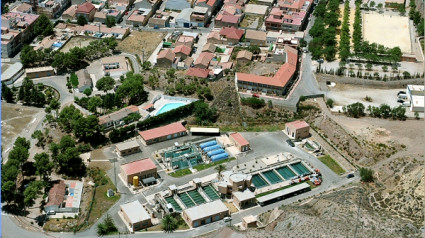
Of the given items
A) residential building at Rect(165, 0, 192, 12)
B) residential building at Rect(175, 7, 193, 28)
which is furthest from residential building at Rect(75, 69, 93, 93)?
residential building at Rect(165, 0, 192, 12)

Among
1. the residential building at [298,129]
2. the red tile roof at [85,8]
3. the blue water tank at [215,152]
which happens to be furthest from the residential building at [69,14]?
the residential building at [298,129]

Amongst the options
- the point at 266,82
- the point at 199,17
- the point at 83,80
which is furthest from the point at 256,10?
the point at 83,80

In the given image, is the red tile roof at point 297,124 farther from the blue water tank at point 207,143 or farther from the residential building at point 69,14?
the residential building at point 69,14

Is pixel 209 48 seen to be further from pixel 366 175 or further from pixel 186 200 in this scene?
pixel 366 175

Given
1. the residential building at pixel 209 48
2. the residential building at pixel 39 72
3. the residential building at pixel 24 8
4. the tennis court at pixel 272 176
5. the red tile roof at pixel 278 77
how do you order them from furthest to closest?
the residential building at pixel 24 8
the residential building at pixel 209 48
the residential building at pixel 39 72
the red tile roof at pixel 278 77
the tennis court at pixel 272 176

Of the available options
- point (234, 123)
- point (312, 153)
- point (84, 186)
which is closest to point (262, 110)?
point (234, 123)

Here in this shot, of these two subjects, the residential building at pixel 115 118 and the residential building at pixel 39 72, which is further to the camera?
the residential building at pixel 39 72

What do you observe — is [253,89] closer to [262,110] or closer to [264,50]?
[262,110]
